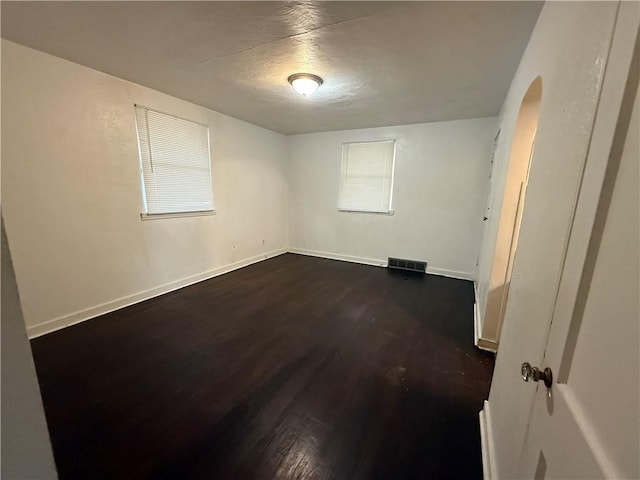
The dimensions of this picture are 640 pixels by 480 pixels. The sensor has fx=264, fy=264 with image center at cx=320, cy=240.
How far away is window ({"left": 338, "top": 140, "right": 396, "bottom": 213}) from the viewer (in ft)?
14.8

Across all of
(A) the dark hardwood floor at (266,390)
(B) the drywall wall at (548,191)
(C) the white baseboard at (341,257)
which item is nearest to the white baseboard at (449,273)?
(C) the white baseboard at (341,257)

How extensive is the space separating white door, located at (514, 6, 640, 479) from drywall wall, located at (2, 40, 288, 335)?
3.49m

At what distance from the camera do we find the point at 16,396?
19.2 inches

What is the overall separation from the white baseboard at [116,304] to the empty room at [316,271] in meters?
0.03

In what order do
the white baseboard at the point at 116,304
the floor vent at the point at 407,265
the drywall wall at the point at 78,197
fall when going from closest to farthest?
1. the drywall wall at the point at 78,197
2. the white baseboard at the point at 116,304
3. the floor vent at the point at 407,265

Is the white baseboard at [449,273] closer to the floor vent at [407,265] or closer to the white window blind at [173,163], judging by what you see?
the floor vent at [407,265]

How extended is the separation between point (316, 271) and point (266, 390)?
2658 mm

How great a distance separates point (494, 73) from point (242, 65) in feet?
7.38

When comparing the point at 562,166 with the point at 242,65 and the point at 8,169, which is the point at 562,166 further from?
the point at 8,169

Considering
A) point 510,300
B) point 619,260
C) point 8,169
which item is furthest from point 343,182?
point 619,260

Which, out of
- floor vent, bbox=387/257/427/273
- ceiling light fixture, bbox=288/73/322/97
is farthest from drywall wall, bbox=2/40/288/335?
floor vent, bbox=387/257/427/273

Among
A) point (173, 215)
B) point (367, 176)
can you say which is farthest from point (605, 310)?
point (367, 176)

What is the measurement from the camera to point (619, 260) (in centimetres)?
50

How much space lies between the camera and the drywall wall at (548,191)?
753 millimetres
